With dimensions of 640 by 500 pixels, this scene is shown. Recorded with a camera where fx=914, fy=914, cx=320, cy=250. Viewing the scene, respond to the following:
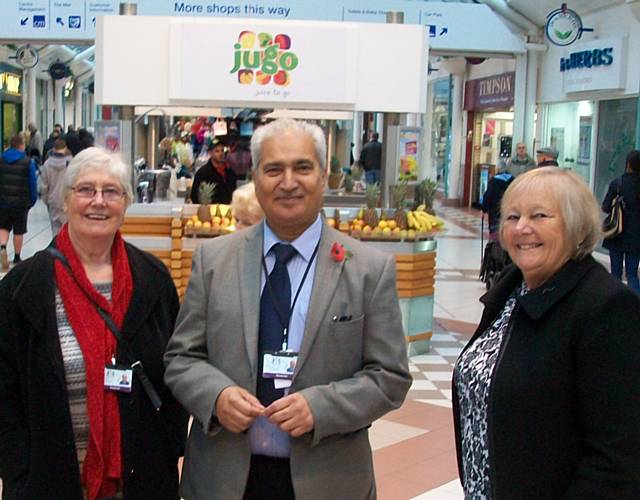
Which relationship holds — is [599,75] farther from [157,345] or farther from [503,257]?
[157,345]

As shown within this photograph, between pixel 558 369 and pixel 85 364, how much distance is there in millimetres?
1173

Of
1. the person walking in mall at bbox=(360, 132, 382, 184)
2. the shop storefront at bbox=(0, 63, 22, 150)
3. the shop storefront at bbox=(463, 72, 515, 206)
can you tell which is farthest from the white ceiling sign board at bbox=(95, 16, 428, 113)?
the shop storefront at bbox=(0, 63, 22, 150)

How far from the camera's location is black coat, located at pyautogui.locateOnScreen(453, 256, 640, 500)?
1.90 meters

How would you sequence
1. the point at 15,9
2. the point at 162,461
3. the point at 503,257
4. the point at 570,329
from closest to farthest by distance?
the point at 570,329, the point at 162,461, the point at 503,257, the point at 15,9

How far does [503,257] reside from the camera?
30.9ft

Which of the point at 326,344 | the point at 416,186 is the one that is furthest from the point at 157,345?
the point at 416,186

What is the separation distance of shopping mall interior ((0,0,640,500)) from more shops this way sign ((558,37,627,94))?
31 millimetres

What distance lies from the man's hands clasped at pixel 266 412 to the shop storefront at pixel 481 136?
1911 cm

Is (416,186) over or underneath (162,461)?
over

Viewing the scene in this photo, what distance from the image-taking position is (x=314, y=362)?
2.10 m

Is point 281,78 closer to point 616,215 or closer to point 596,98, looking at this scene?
point 616,215

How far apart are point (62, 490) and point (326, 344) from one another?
801mm

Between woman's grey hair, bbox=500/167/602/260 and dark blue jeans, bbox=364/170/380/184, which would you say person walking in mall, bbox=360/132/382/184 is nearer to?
dark blue jeans, bbox=364/170/380/184

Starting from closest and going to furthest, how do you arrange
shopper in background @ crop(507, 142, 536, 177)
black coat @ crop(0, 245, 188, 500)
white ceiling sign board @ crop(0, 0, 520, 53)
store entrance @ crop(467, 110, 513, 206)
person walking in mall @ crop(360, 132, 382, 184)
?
black coat @ crop(0, 245, 188, 500) < shopper in background @ crop(507, 142, 536, 177) < white ceiling sign board @ crop(0, 0, 520, 53) < person walking in mall @ crop(360, 132, 382, 184) < store entrance @ crop(467, 110, 513, 206)
